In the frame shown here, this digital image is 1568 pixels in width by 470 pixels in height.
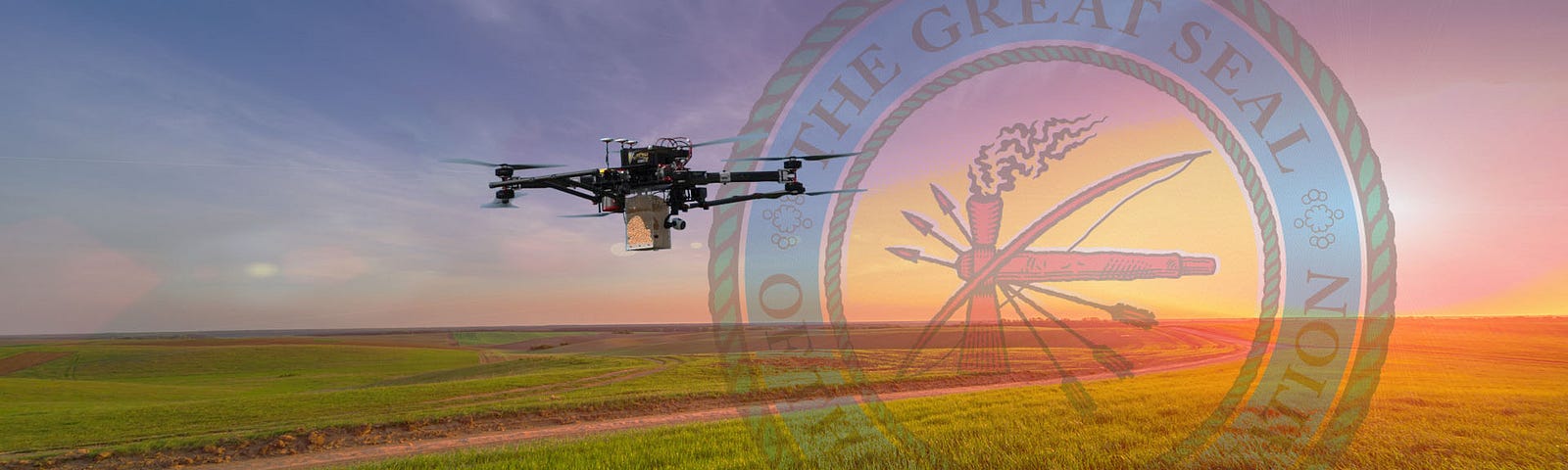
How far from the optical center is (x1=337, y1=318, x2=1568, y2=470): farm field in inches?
532

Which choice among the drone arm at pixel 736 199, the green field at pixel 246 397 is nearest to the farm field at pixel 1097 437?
the drone arm at pixel 736 199

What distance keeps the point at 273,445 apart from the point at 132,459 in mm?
3766

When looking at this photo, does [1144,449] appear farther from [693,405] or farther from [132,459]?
[132,459]

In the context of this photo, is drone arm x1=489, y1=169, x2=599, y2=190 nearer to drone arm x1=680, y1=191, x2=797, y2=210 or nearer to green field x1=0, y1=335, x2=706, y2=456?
drone arm x1=680, y1=191, x2=797, y2=210

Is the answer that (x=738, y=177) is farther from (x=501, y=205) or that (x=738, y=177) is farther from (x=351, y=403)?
(x=351, y=403)

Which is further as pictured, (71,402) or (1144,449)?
(71,402)

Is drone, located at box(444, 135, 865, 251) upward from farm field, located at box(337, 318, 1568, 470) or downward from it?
upward

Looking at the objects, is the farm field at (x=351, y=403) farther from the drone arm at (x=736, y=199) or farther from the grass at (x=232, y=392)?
the drone arm at (x=736, y=199)

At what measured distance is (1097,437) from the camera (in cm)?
1594

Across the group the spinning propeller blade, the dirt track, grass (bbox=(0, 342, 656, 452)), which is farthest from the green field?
the spinning propeller blade

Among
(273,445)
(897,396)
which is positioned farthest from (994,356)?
(273,445)

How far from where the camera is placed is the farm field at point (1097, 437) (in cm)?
1352

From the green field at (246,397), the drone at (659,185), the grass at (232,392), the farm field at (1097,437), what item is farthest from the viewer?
the grass at (232,392)

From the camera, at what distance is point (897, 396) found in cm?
3325
